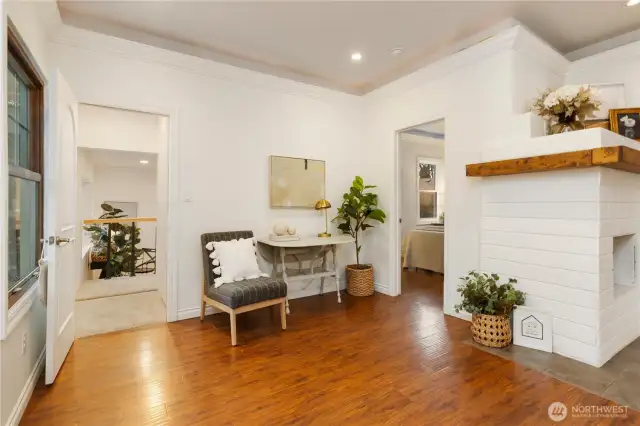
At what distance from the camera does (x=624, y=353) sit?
2.50m

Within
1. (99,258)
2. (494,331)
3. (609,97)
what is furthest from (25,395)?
(609,97)

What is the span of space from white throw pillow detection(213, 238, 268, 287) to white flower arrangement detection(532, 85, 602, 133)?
2808 mm

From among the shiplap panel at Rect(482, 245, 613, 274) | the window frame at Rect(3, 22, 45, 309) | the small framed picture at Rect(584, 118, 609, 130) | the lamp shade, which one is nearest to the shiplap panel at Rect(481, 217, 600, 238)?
the shiplap panel at Rect(482, 245, 613, 274)

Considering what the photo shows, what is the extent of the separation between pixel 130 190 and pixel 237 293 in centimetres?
723

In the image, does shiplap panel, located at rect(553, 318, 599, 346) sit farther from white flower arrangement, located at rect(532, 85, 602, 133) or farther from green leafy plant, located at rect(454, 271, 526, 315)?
white flower arrangement, located at rect(532, 85, 602, 133)

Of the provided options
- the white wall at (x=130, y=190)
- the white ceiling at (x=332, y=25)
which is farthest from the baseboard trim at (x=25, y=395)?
the white wall at (x=130, y=190)

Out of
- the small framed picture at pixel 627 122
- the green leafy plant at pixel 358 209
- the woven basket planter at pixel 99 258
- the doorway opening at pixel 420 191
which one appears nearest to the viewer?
the small framed picture at pixel 627 122

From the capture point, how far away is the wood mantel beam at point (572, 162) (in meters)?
2.16

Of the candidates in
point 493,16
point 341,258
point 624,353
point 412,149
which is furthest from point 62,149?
point 412,149

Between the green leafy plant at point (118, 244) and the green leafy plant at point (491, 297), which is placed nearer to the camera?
the green leafy plant at point (491, 297)

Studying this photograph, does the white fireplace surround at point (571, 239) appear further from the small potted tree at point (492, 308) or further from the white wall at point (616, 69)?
the white wall at point (616, 69)

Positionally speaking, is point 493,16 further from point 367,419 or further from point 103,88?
point 103,88

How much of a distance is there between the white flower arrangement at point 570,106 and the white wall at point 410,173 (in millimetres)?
4231

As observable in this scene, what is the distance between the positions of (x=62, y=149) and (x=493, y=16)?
3.53 metres
